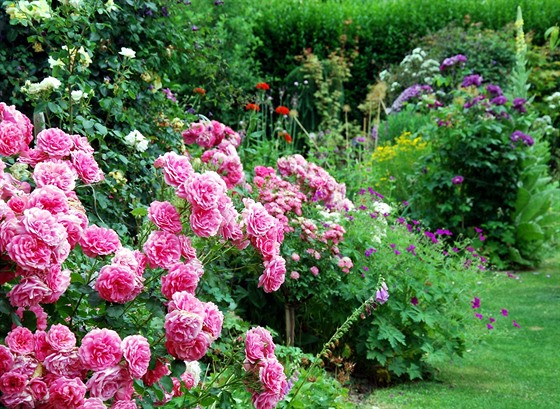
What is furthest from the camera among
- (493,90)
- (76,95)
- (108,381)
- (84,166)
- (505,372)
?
(493,90)

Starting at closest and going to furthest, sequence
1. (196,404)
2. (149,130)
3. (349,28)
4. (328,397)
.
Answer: (196,404) < (328,397) < (149,130) < (349,28)

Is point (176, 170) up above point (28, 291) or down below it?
above

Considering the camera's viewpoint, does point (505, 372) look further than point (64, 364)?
Yes

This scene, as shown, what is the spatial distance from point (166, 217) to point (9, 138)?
533mm

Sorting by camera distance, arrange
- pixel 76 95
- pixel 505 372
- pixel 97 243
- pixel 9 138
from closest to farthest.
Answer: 1. pixel 97 243
2. pixel 9 138
3. pixel 76 95
4. pixel 505 372

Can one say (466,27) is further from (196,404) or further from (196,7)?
(196,404)

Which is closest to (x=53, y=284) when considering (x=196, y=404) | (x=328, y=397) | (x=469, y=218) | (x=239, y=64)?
(x=196, y=404)

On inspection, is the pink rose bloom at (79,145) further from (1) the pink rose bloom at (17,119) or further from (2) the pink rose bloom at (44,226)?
(2) the pink rose bloom at (44,226)

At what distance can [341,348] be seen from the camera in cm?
462

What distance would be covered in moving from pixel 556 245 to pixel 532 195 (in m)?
0.75

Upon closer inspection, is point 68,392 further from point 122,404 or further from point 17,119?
point 17,119

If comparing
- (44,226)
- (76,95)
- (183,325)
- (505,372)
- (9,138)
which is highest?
(76,95)

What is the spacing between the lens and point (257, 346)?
7.41 feet

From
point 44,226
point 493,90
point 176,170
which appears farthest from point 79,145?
point 493,90
